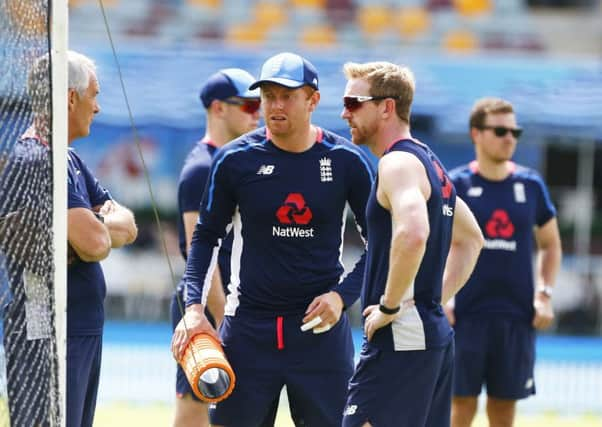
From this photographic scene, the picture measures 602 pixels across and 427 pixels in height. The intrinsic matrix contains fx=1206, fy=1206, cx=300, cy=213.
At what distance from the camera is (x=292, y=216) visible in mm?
5797

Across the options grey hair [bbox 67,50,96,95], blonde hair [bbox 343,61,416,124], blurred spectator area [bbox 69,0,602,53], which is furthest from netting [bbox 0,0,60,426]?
blurred spectator area [bbox 69,0,602,53]

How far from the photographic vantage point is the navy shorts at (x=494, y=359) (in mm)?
8078

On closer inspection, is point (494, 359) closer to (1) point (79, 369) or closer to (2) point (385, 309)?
(2) point (385, 309)

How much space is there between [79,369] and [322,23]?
21.9 metres

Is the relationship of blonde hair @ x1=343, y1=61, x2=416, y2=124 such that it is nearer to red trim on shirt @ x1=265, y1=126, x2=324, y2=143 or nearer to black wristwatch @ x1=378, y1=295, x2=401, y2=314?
red trim on shirt @ x1=265, y1=126, x2=324, y2=143

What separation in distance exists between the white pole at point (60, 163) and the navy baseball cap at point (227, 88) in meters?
2.14

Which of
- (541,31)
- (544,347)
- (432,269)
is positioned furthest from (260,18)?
(432,269)

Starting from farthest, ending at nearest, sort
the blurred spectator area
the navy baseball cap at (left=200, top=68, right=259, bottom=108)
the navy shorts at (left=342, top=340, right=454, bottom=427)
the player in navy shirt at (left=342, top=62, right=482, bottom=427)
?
the blurred spectator area, the navy baseball cap at (left=200, top=68, right=259, bottom=108), the navy shorts at (left=342, top=340, right=454, bottom=427), the player in navy shirt at (left=342, top=62, right=482, bottom=427)

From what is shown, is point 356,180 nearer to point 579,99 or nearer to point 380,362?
point 380,362

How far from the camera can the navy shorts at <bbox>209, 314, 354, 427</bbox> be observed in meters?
5.81

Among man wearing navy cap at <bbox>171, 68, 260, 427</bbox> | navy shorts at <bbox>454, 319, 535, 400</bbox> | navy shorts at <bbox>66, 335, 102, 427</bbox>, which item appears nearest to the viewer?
navy shorts at <bbox>66, 335, 102, 427</bbox>

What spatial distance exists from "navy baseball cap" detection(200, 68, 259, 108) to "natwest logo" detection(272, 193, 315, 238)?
156 cm

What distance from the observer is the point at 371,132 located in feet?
17.9

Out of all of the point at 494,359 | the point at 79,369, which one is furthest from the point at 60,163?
the point at 494,359
